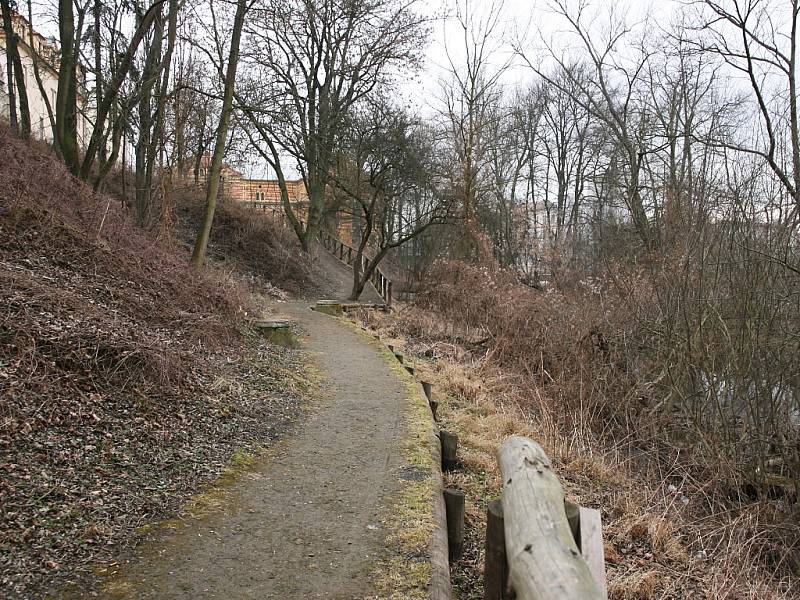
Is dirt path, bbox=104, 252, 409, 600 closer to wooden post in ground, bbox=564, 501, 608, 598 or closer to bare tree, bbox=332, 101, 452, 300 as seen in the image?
wooden post in ground, bbox=564, 501, 608, 598

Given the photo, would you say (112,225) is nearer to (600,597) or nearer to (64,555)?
(64,555)

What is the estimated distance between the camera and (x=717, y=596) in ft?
14.0

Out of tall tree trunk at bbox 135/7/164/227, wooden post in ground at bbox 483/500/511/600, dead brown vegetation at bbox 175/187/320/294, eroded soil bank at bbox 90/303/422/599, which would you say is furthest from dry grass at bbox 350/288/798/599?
dead brown vegetation at bbox 175/187/320/294

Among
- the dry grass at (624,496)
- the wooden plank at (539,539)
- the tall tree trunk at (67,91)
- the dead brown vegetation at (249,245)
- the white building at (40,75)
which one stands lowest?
the dry grass at (624,496)

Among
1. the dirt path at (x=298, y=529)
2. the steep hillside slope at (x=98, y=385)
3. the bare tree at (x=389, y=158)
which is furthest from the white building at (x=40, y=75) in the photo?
the dirt path at (x=298, y=529)

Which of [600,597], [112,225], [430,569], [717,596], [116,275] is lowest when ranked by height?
[717,596]

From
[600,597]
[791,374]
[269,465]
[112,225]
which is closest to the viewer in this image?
[600,597]

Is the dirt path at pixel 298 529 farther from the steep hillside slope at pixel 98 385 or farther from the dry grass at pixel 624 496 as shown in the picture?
the dry grass at pixel 624 496

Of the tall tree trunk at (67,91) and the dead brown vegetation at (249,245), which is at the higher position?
the tall tree trunk at (67,91)

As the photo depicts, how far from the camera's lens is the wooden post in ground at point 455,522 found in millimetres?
4275

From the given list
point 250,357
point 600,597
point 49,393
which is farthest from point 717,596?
point 250,357

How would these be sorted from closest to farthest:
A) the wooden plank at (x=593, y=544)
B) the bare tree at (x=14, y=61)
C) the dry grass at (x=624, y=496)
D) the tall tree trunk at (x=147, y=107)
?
the wooden plank at (x=593, y=544)
the dry grass at (x=624, y=496)
the tall tree trunk at (x=147, y=107)
the bare tree at (x=14, y=61)

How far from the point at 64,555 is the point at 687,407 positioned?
6.58 m

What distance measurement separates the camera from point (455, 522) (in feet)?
14.2
